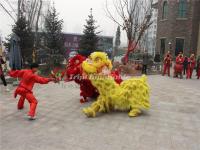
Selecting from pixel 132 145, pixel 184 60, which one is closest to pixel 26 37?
pixel 184 60

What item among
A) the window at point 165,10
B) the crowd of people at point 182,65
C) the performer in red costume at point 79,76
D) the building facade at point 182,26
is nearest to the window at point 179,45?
the building facade at point 182,26

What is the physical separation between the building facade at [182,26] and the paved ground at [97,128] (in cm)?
1997

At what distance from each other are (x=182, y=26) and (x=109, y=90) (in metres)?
22.6

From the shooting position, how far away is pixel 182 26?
2769 centimetres

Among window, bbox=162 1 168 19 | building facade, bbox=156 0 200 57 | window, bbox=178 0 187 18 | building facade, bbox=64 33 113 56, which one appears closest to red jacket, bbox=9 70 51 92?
building facade, bbox=64 33 113 56

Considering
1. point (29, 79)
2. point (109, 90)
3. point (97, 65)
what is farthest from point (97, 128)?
point (29, 79)

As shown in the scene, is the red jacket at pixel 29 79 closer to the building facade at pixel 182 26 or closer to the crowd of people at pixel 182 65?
the crowd of people at pixel 182 65

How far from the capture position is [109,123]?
626cm

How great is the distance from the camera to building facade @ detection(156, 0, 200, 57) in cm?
2723

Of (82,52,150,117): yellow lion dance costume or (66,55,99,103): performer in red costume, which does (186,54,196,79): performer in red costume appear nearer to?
(66,55,99,103): performer in red costume

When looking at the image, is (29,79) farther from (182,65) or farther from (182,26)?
(182,26)

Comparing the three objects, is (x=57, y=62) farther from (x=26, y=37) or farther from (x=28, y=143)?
(x=28, y=143)

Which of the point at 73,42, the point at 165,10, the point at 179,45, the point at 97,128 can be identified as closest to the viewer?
the point at 97,128

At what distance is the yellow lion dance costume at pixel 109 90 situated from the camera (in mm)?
6895
